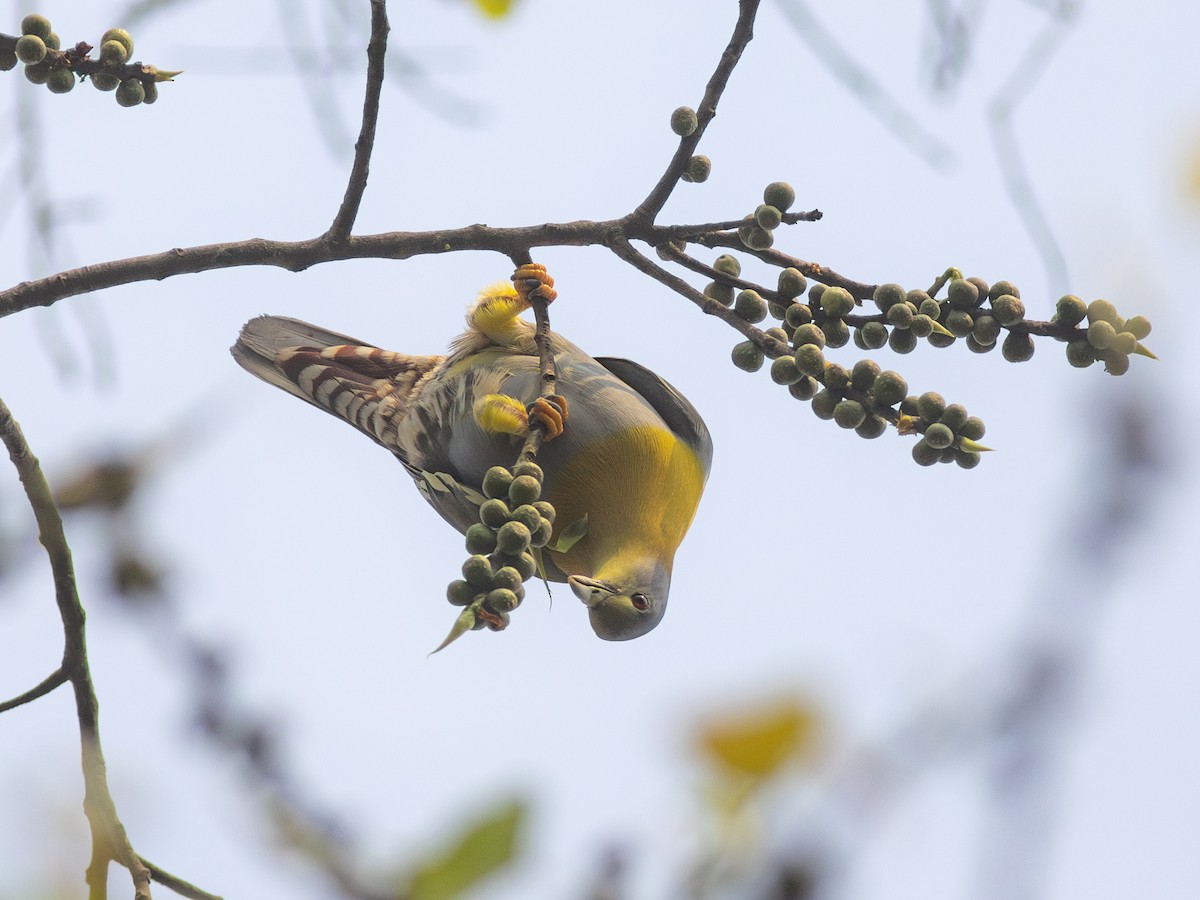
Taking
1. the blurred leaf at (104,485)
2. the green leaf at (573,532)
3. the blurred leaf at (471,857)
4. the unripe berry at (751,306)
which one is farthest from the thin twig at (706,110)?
the blurred leaf at (471,857)

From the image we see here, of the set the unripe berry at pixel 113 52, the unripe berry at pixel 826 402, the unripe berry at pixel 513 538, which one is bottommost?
the unripe berry at pixel 513 538

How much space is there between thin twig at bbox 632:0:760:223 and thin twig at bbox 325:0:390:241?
67cm

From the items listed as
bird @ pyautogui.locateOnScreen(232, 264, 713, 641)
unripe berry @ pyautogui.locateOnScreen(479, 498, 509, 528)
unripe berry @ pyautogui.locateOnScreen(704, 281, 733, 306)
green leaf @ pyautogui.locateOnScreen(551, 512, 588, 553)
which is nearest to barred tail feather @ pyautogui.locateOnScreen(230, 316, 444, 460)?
bird @ pyautogui.locateOnScreen(232, 264, 713, 641)

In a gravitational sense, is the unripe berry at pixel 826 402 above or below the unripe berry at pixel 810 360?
below

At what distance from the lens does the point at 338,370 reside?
4.93m

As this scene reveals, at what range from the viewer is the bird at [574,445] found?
12.4ft

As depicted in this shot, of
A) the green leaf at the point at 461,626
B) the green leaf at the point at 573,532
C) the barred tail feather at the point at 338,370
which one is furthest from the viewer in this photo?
the barred tail feather at the point at 338,370

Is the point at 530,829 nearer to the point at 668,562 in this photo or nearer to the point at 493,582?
the point at 493,582

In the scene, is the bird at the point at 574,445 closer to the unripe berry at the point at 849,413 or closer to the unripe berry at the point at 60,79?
the unripe berry at the point at 849,413

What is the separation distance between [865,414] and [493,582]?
0.98m

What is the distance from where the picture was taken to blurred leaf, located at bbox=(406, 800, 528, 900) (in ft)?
3.20

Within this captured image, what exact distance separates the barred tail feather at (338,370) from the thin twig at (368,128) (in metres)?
1.75

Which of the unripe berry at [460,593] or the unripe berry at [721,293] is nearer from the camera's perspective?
the unripe berry at [460,593]

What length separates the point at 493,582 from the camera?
7.54 feet
